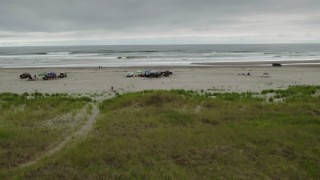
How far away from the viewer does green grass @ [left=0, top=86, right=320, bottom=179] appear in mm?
8594

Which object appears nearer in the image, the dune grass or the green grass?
the green grass

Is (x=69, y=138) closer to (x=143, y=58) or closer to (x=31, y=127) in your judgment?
(x=31, y=127)

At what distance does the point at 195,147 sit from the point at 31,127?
6.80 meters

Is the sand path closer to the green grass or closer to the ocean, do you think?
the green grass

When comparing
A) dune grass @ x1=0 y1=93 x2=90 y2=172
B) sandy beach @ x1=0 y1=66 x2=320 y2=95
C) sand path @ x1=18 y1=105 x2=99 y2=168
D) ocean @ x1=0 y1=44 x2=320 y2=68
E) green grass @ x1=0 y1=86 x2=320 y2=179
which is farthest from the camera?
ocean @ x1=0 y1=44 x2=320 y2=68

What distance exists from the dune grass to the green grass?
73cm

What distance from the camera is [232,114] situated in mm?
14898

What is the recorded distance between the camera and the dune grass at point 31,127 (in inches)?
400

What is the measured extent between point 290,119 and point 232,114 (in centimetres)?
234

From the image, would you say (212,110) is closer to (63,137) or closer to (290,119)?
(290,119)

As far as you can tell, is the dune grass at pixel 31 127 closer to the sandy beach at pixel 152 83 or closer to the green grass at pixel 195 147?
the green grass at pixel 195 147

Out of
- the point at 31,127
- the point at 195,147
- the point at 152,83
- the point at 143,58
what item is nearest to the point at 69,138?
the point at 31,127

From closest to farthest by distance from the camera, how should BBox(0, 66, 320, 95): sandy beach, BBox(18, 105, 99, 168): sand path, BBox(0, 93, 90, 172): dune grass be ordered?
BBox(18, 105, 99, 168): sand path
BBox(0, 93, 90, 172): dune grass
BBox(0, 66, 320, 95): sandy beach

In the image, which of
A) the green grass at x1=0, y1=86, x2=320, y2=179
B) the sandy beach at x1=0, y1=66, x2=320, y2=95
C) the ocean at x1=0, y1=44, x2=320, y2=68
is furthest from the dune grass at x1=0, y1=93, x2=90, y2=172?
the ocean at x1=0, y1=44, x2=320, y2=68
